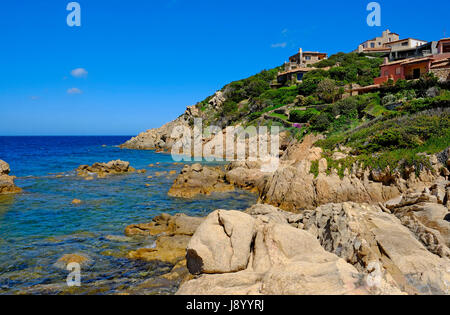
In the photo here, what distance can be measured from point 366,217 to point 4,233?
16.9 metres

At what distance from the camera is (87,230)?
1566 cm

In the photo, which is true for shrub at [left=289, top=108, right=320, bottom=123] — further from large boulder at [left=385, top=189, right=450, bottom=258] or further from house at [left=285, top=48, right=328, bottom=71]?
house at [left=285, top=48, right=328, bottom=71]

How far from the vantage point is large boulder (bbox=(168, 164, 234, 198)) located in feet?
79.1

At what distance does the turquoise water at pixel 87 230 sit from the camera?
10.2m

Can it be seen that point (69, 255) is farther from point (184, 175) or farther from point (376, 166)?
point (376, 166)

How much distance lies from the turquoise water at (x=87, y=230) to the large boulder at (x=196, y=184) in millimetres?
1078

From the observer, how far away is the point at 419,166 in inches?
656

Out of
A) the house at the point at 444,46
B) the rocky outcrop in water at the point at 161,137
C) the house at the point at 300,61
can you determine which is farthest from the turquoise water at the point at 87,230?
the house at the point at 300,61

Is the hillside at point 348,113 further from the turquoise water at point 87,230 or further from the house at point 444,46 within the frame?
the house at point 444,46

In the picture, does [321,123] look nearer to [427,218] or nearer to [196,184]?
[196,184]

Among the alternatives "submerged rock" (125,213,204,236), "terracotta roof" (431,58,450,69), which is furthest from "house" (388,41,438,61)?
"submerged rock" (125,213,204,236)

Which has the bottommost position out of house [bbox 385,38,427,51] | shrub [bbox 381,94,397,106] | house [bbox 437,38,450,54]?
shrub [bbox 381,94,397,106]

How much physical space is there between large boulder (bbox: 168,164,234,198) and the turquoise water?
1.08 metres

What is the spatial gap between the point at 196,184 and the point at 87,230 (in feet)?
34.5
